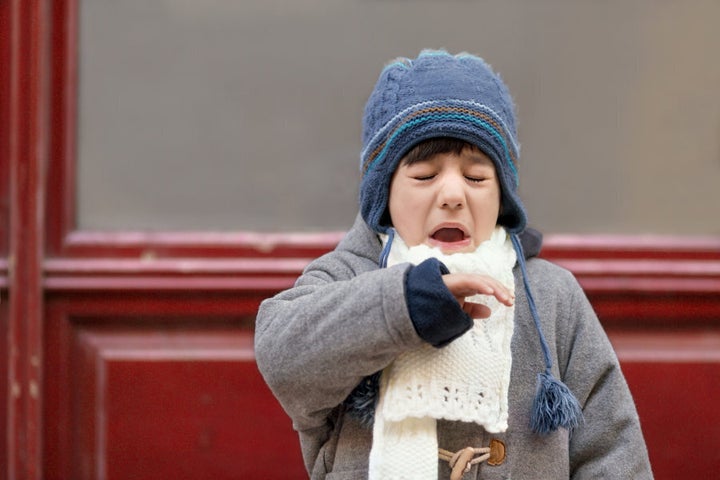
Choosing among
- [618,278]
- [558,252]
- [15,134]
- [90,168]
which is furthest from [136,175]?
[618,278]

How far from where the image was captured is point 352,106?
3.04m

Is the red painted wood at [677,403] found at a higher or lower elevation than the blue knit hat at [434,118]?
lower

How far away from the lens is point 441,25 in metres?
3.04

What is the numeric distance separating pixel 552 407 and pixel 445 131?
0.52m

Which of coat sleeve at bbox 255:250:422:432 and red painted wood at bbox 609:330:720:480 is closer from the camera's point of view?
coat sleeve at bbox 255:250:422:432

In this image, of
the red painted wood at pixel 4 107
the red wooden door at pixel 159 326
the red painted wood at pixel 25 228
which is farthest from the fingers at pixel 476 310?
the red painted wood at pixel 4 107

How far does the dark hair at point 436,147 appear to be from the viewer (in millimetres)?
1755

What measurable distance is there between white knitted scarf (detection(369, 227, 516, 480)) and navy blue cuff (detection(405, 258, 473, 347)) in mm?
110

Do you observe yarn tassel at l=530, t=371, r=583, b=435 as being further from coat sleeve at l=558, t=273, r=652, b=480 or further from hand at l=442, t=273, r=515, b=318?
hand at l=442, t=273, r=515, b=318

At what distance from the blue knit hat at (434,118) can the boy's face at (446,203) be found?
0.11 ft

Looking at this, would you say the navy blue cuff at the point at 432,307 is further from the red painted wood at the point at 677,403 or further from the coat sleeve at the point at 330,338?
the red painted wood at the point at 677,403

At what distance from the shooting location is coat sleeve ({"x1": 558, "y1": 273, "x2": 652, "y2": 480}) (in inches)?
70.7

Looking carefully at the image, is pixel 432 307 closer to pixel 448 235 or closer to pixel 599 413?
pixel 448 235

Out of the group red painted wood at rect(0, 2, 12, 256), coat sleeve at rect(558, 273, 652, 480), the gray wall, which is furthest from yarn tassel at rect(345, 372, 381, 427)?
red painted wood at rect(0, 2, 12, 256)
